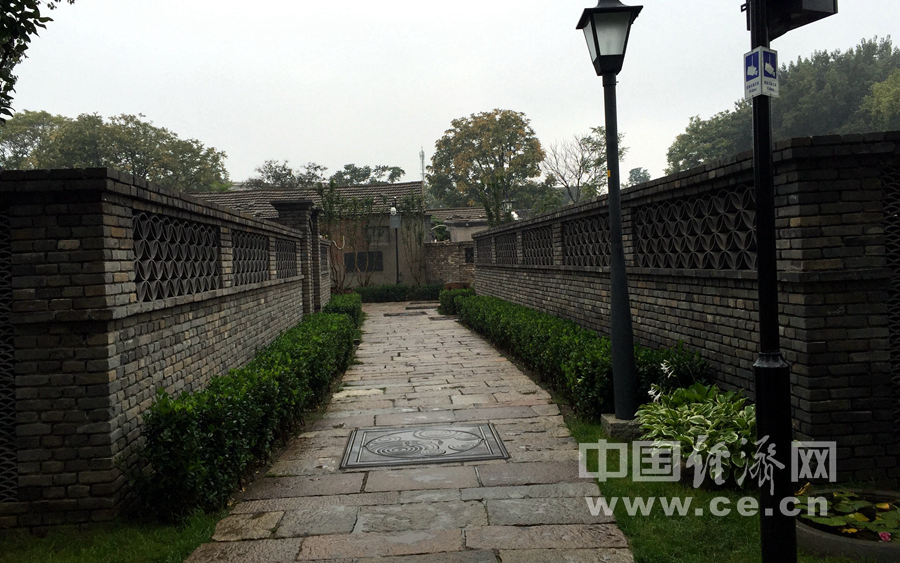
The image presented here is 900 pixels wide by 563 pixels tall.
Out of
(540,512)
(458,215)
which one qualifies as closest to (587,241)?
(540,512)

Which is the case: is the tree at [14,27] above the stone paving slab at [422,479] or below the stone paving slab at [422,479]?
above

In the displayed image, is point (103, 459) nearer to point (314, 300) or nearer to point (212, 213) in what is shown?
point (212, 213)

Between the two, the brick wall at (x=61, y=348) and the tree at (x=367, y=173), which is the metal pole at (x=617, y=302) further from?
the tree at (x=367, y=173)

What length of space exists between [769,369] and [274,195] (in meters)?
31.4

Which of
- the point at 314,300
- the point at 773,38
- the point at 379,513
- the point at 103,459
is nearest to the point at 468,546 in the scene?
the point at 379,513

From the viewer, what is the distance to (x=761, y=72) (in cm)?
303

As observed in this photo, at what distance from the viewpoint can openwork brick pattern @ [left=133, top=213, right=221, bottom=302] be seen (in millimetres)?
4699

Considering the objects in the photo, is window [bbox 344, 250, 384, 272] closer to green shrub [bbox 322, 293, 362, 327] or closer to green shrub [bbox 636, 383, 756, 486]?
A: green shrub [bbox 322, 293, 362, 327]

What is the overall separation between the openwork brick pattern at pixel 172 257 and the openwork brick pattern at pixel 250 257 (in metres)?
0.90

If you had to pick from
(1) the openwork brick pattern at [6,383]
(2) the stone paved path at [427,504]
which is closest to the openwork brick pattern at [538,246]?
(2) the stone paved path at [427,504]

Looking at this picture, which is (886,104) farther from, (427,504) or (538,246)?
(427,504)

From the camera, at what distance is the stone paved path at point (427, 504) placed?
12.2ft

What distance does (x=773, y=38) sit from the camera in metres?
3.25

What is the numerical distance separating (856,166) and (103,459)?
507 cm
